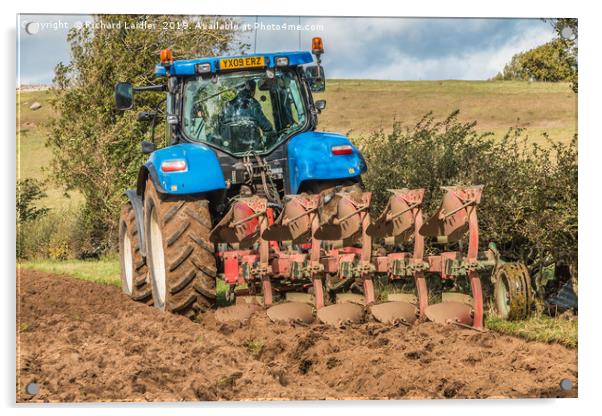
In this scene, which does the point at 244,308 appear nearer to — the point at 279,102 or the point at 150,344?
the point at 150,344

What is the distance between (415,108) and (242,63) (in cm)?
375

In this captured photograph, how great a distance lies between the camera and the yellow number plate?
9.11m

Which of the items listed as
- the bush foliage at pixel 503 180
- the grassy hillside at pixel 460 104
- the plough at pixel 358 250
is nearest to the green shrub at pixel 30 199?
the plough at pixel 358 250

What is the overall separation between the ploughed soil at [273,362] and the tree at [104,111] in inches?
91.7

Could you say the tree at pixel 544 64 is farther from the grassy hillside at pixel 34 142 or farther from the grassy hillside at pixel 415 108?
the grassy hillside at pixel 34 142

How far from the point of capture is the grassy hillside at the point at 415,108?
869 centimetres

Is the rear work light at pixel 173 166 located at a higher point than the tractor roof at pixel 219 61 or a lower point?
lower

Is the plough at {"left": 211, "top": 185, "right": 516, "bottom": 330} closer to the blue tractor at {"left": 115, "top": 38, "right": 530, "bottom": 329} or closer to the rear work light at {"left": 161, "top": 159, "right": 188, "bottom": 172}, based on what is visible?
the blue tractor at {"left": 115, "top": 38, "right": 530, "bottom": 329}

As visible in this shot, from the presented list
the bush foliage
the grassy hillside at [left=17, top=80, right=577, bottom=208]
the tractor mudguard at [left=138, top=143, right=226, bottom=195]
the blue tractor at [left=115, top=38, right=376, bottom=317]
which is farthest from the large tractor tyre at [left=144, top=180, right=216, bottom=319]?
the bush foliage

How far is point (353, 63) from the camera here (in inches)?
349

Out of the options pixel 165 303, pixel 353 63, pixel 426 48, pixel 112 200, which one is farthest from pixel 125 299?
pixel 426 48

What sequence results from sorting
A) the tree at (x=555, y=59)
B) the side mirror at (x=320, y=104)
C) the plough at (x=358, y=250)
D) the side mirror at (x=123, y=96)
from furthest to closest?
1. the side mirror at (x=320, y=104)
2. the side mirror at (x=123, y=96)
3. the plough at (x=358, y=250)
4. the tree at (x=555, y=59)

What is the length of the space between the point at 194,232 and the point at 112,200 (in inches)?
159

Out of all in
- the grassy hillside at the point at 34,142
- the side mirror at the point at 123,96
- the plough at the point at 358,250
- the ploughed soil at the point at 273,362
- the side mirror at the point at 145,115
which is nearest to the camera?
the ploughed soil at the point at 273,362
